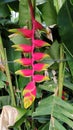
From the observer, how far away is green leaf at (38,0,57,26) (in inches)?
31.9

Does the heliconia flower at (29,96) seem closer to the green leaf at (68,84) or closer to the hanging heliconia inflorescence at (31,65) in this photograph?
the hanging heliconia inflorescence at (31,65)

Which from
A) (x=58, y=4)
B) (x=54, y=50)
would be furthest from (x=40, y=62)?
(x=58, y=4)

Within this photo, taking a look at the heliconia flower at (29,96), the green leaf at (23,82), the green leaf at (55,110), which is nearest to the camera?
the heliconia flower at (29,96)

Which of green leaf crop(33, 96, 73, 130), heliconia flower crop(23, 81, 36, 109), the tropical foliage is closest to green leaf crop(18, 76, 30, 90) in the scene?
the tropical foliage

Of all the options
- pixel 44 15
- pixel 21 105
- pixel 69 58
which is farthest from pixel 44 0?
pixel 21 105

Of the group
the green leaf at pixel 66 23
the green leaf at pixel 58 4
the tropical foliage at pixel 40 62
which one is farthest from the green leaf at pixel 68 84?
the green leaf at pixel 58 4

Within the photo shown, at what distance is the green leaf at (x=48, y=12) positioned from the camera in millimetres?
812

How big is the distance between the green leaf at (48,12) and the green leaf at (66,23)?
88 mm

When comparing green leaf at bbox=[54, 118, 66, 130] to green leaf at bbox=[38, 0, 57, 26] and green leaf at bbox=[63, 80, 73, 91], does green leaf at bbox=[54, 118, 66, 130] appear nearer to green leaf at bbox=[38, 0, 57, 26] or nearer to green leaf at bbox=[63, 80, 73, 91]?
green leaf at bbox=[63, 80, 73, 91]

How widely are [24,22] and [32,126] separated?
12.4 inches

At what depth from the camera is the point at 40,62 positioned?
0.81 m

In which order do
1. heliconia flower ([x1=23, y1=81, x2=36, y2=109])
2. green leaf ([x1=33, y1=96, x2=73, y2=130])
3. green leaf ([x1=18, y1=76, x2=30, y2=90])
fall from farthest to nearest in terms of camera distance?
green leaf ([x1=18, y1=76, x2=30, y2=90]), green leaf ([x1=33, y1=96, x2=73, y2=130]), heliconia flower ([x1=23, y1=81, x2=36, y2=109])

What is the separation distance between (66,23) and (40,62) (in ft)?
0.48

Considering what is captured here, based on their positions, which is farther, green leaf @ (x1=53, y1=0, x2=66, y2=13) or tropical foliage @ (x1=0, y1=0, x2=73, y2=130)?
green leaf @ (x1=53, y1=0, x2=66, y2=13)
